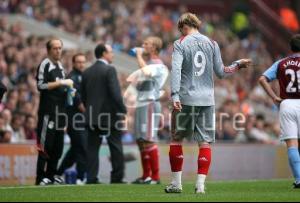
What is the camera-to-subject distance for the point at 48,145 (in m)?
17.3

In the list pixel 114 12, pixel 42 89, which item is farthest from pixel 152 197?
pixel 114 12

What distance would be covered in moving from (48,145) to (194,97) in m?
4.47

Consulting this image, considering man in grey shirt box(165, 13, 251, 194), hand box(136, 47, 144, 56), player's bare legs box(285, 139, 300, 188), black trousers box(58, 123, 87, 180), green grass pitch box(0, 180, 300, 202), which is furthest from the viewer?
black trousers box(58, 123, 87, 180)

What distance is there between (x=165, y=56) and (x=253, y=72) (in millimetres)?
4625

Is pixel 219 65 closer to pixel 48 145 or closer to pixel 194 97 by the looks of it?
pixel 194 97

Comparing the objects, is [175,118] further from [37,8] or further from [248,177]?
[37,8]

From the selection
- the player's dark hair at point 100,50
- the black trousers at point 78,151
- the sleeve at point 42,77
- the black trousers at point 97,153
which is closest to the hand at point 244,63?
the sleeve at point 42,77

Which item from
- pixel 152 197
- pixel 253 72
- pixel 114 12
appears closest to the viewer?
pixel 152 197

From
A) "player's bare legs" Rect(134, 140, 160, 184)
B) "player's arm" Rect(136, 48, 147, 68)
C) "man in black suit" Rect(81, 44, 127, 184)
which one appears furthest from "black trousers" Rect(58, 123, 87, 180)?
"player's arm" Rect(136, 48, 147, 68)

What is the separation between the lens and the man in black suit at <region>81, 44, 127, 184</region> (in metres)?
18.1

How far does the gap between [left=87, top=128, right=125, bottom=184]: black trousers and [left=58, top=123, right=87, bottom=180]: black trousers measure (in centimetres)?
36

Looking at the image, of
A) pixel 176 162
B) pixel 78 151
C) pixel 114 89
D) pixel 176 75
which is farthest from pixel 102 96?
pixel 176 75

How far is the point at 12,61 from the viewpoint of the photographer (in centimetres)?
2353

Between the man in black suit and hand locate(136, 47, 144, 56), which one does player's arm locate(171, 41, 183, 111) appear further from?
the man in black suit
